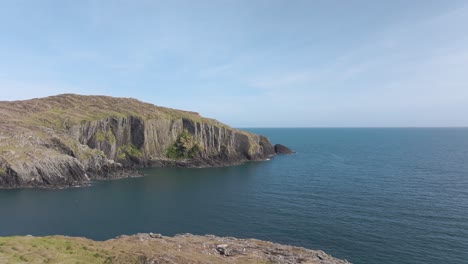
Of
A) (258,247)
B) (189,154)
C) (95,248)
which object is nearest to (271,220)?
(258,247)

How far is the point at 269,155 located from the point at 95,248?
16147 centimetres

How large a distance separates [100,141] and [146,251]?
12033cm

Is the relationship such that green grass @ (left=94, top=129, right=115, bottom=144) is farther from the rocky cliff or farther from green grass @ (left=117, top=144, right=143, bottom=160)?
green grass @ (left=117, top=144, right=143, bottom=160)

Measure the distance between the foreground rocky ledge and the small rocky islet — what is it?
102mm

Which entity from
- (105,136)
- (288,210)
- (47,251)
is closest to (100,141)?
(105,136)

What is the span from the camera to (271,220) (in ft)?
234

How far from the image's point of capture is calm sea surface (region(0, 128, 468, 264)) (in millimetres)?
58875

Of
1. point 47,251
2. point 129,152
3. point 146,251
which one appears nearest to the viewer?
point 47,251

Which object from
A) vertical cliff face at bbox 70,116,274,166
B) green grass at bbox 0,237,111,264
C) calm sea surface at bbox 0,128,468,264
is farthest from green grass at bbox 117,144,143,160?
green grass at bbox 0,237,111,264

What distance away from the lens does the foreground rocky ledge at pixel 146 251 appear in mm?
32062

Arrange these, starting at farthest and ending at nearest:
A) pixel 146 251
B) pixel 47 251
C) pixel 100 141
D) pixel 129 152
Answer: pixel 129 152
pixel 100 141
pixel 146 251
pixel 47 251

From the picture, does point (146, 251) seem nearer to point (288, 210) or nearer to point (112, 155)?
point (288, 210)

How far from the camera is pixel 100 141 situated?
5669 inches

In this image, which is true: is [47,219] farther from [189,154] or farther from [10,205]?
[189,154]
